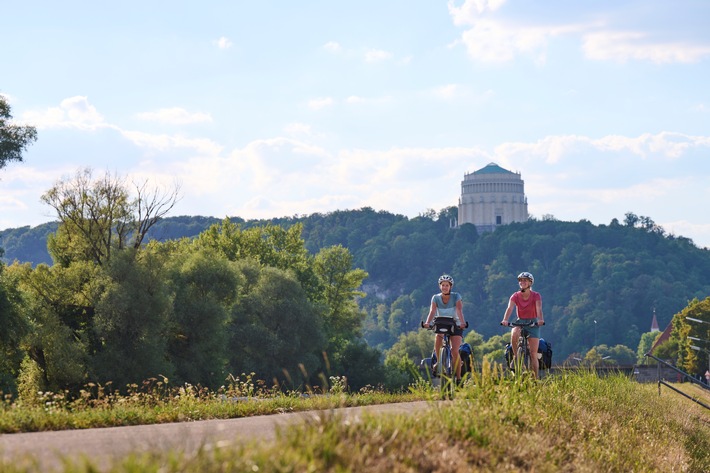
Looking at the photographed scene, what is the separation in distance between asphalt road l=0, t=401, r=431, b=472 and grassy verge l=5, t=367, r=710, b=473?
27cm

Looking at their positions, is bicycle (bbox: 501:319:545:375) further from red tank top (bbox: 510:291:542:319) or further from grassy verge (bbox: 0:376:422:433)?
grassy verge (bbox: 0:376:422:433)

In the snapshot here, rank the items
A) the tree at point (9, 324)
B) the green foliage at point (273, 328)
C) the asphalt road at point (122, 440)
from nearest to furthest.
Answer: the asphalt road at point (122, 440), the tree at point (9, 324), the green foliage at point (273, 328)

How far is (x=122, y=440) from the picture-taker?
34.1ft

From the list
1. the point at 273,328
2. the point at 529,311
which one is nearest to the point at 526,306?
the point at 529,311

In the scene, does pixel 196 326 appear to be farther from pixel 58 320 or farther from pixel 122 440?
pixel 122 440

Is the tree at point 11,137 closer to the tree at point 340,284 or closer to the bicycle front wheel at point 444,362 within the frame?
the bicycle front wheel at point 444,362

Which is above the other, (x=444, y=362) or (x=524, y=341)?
(x=524, y=341)

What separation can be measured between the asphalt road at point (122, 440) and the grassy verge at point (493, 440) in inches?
10.6

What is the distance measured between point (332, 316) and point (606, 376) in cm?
6760

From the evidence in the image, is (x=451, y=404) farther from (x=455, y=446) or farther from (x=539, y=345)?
(x=539, y=345)

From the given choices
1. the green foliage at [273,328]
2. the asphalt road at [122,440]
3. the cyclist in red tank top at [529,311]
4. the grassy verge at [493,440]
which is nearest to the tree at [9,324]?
the green foliage at [273,328]

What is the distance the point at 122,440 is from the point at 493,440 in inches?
126

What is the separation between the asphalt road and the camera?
27.7 ft

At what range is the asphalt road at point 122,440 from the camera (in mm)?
8430
